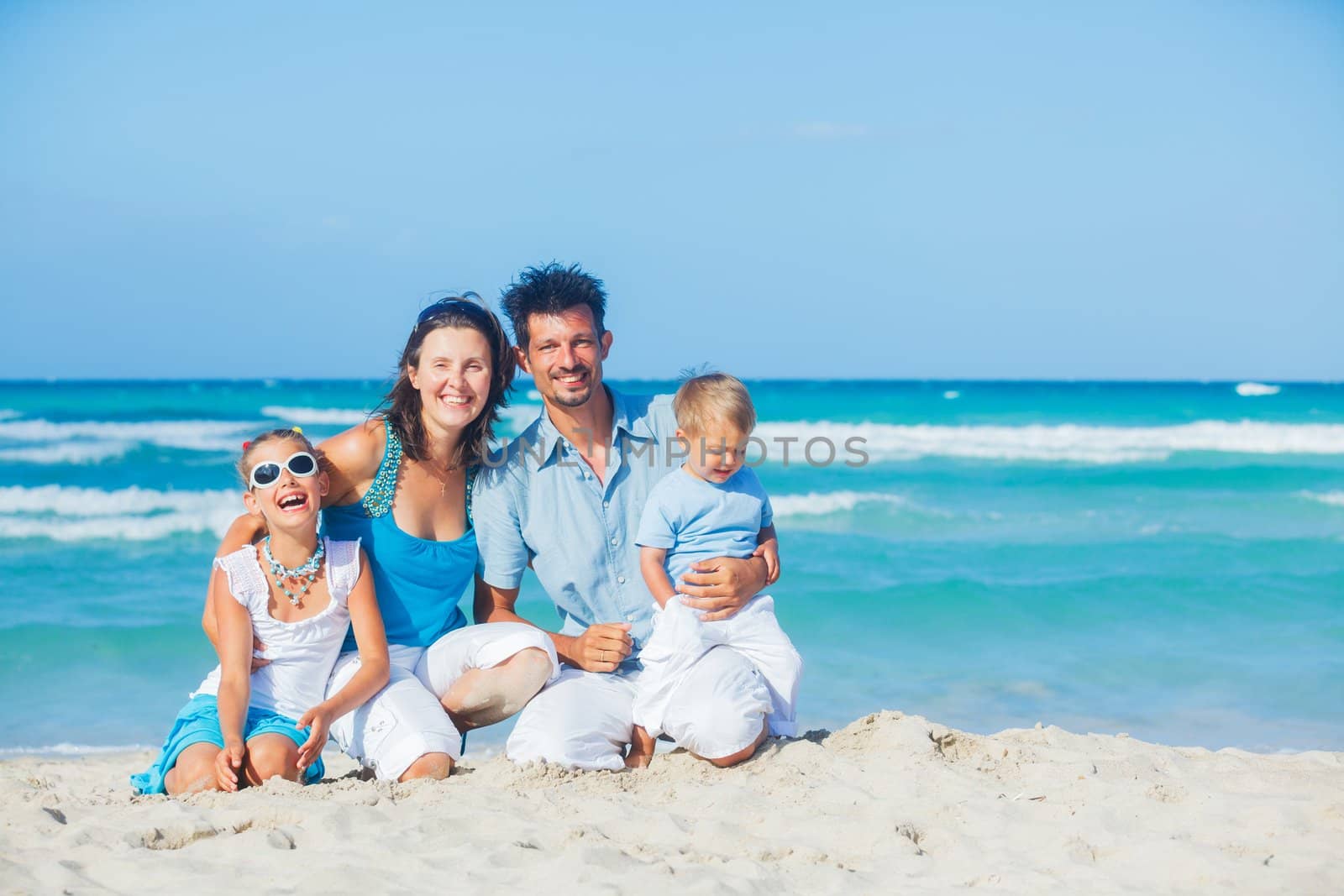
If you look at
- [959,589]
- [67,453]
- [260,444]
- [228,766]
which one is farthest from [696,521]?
[67,453]

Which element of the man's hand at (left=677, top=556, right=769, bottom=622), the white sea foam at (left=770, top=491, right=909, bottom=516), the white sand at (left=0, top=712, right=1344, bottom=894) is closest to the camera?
the white sand at (left=0, top=712, right=1344, bottom=894)

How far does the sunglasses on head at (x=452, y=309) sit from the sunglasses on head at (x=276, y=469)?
2.46 feet

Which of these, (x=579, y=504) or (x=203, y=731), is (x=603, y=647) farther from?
(x=203, y=731)

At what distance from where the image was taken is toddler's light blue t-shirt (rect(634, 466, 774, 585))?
397 centimetres

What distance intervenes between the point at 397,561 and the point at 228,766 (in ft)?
3.04

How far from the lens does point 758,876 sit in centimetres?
291

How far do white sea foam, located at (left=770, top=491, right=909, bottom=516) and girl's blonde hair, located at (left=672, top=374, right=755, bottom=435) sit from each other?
8522 mm

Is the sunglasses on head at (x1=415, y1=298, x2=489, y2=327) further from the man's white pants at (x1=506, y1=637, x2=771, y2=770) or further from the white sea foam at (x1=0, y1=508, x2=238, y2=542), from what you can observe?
the white sea foam at (x1=0, y1=508, x2=238, y2=542)

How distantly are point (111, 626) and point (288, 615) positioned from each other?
3.84 m

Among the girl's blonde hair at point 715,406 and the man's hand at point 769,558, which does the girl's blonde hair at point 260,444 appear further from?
the man's hand at point 769,558

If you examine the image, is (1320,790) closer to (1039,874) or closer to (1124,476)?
(1039,874)

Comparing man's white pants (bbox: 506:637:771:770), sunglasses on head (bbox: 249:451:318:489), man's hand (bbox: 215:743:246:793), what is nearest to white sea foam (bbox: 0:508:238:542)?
sunglasses on head (bbox: 249:451:318:489)

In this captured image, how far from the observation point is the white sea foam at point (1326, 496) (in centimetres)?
1284

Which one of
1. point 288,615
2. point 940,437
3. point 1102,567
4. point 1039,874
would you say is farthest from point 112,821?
point 940,437
